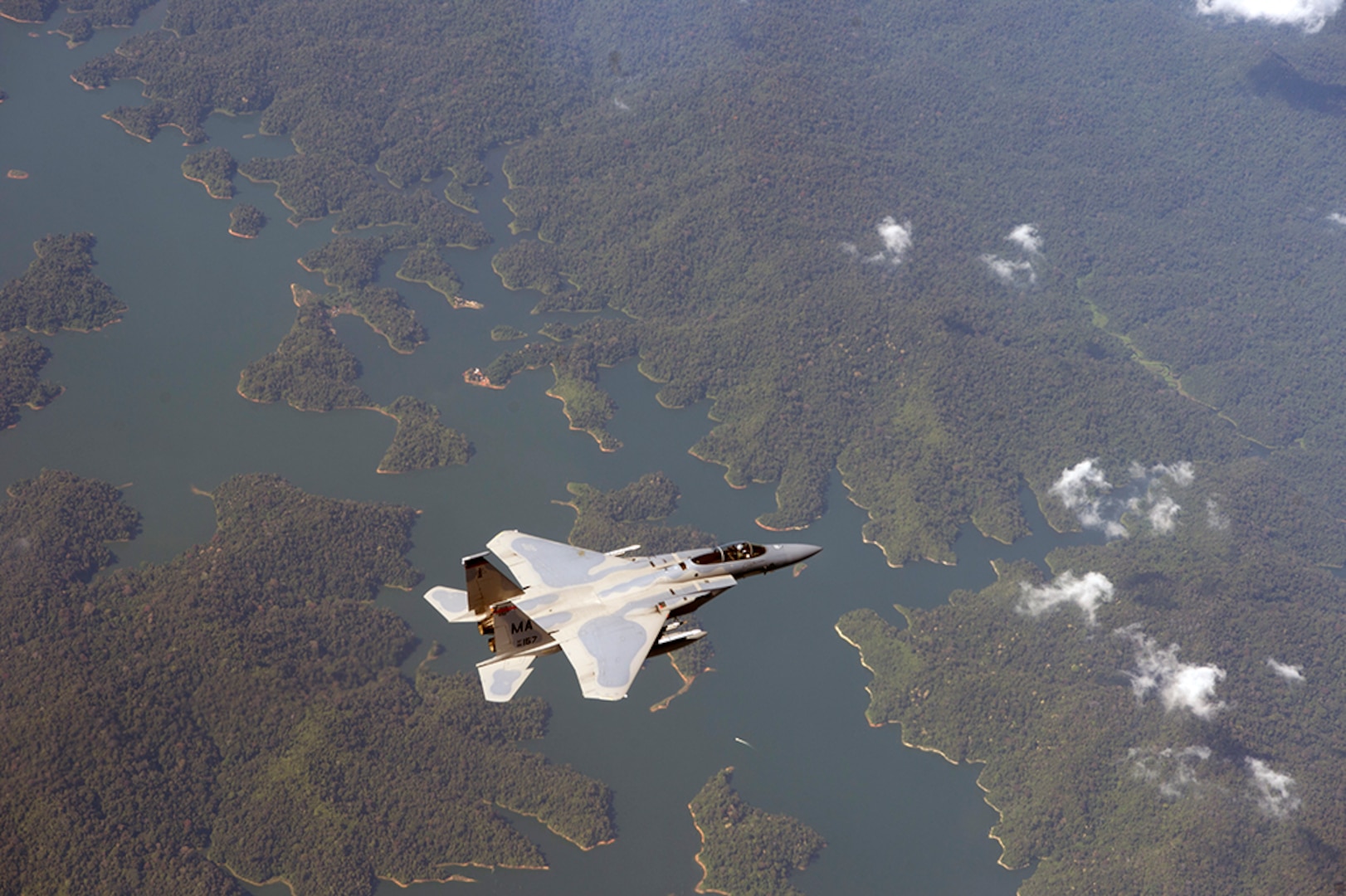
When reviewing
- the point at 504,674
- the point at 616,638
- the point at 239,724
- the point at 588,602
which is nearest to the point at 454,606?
the point at 504,674

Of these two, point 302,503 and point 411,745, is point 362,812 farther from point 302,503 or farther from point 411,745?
point 302,503

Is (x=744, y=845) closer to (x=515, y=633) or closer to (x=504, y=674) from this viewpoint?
(x=504, y=674)

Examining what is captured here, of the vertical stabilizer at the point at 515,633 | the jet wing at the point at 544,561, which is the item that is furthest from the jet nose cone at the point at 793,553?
the vertical stabilizer at the point at 515,633

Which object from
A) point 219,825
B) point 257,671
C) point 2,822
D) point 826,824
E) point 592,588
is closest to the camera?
point 592,588

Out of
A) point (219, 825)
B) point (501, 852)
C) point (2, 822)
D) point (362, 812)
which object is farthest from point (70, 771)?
point (501, 852)

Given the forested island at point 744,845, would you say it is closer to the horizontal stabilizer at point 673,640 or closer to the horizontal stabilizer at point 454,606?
the horizontal stabilizer at point 673,640

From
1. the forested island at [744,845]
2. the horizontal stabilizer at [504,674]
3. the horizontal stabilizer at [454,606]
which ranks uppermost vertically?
the horizontal stabilizer at [454,606]

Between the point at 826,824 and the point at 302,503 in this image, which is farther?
the point at 302,503
